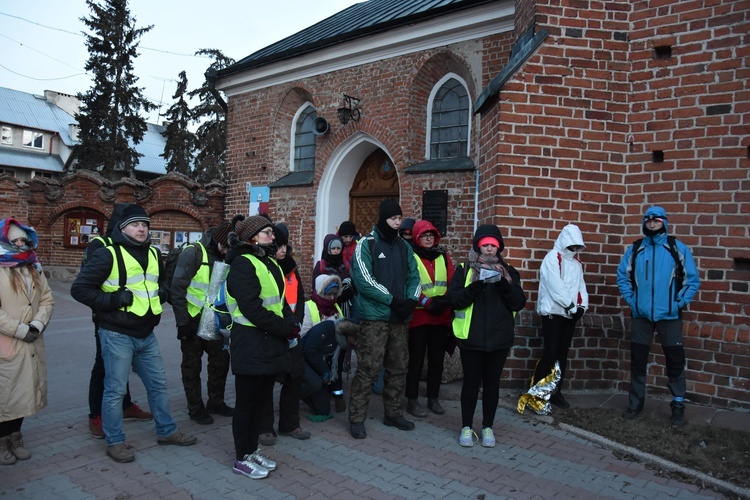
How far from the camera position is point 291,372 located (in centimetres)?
429

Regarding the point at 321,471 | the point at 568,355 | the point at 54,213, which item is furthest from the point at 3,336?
the point at 54,213

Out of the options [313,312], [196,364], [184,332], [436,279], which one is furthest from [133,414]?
[436,279]

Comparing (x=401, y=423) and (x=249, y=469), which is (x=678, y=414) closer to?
(x=401, y=423)

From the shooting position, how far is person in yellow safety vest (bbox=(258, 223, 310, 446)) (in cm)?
437

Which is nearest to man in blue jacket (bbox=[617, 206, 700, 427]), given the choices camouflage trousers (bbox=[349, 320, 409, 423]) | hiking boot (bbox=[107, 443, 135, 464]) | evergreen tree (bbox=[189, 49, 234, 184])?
camouflage trousers (bbox=[349, 320, 409, 423])

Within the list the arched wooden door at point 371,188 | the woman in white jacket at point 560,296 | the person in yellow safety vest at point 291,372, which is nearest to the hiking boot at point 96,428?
the person in yellow safety vest at point 291,372

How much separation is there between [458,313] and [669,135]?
3.25 metres

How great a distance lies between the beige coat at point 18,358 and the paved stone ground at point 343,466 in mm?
416

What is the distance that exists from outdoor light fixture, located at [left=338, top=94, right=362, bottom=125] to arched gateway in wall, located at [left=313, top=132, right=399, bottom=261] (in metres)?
0.59

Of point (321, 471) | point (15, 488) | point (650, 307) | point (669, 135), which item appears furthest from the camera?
point (669, 135)

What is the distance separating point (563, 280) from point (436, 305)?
1255 millimetres

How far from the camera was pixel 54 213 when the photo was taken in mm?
16125

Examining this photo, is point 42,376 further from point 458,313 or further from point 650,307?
point 650,307

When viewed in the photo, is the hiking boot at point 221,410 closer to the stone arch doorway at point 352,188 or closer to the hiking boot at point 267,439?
the hiking boot at point 267,439
